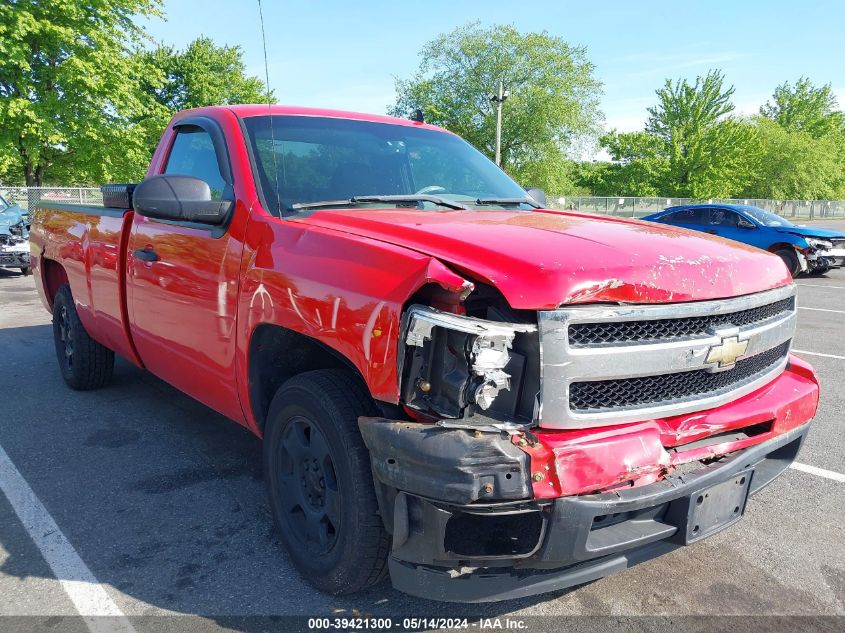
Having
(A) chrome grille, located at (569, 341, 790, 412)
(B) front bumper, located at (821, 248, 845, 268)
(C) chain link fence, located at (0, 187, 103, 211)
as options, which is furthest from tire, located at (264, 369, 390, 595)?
(C) chain link fence, located at (0, 187, 103, 211)

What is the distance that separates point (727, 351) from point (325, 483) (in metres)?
1.55

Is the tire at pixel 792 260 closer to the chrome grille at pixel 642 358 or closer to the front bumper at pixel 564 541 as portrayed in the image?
the chrome grille at pixel 642 358

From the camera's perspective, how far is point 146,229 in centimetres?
370

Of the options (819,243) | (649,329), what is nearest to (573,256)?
(649,329)

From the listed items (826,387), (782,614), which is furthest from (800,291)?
(782,614)

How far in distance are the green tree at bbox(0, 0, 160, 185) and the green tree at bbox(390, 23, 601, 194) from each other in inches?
967

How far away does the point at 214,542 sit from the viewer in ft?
9.78

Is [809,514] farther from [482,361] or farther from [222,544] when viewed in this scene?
[222,544]

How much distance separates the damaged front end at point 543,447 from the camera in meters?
1.90

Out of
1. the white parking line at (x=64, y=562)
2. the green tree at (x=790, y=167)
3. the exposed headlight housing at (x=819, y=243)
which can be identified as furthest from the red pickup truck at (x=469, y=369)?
the green tree at (x=790, y=167)

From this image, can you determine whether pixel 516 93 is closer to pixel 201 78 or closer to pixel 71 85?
pixel 201 78

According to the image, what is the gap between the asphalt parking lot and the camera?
2.55 metres

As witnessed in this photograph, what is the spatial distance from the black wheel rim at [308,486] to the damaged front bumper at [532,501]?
43cm

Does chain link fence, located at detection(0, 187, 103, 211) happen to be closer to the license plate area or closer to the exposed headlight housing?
the exposed headlight housing
